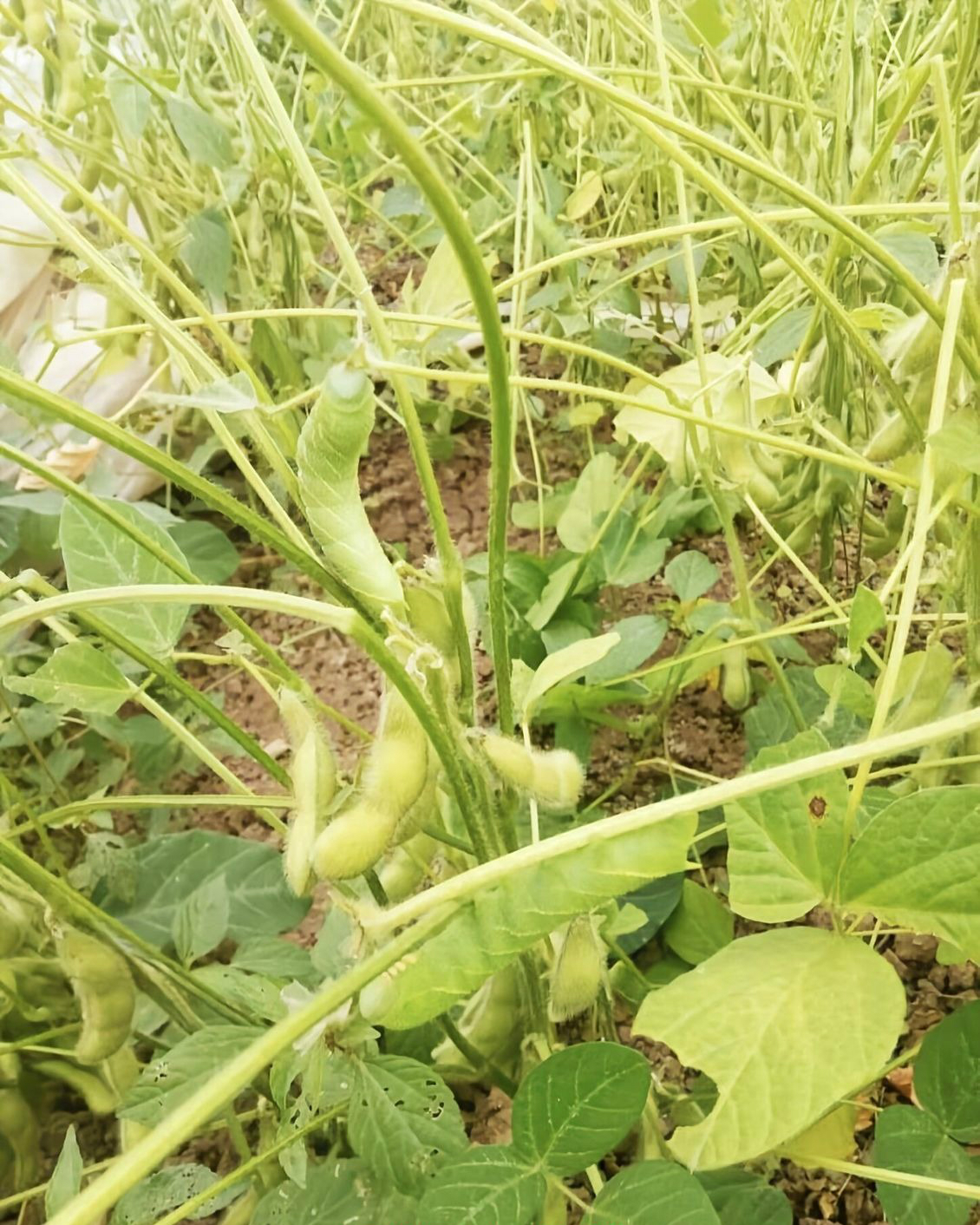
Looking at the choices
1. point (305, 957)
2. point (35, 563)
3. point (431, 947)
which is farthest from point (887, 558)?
point (35, 563)

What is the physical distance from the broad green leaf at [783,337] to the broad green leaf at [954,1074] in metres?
0.49

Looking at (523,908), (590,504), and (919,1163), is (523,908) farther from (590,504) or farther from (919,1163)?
(590,504)

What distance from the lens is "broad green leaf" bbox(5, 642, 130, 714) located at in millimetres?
496

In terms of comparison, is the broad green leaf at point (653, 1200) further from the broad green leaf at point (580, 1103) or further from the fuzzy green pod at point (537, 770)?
the fuzzy green pod at point (537, 770)

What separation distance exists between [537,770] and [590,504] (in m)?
0.56

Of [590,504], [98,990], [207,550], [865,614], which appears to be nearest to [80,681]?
[98,990]

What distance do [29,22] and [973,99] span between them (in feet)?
3.14

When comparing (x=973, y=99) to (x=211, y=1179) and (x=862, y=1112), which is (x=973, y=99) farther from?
(x=211, y=1179)

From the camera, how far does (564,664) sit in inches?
17.6

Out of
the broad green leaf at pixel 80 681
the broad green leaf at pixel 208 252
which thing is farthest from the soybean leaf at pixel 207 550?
the broad green leaf at pixel 80 681

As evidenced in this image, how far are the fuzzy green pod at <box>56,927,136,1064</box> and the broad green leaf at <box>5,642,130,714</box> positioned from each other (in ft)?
0.42

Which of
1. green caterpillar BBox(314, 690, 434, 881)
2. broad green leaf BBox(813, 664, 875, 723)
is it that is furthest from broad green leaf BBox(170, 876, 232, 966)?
broad green leaf BBox(813, 664, 875, 723)

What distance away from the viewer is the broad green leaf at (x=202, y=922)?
2.17 ft

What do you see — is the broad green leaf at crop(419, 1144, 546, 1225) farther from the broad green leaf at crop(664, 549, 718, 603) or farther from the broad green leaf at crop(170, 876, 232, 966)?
the broad green leaf at crop(664, 549, 718, 603)
